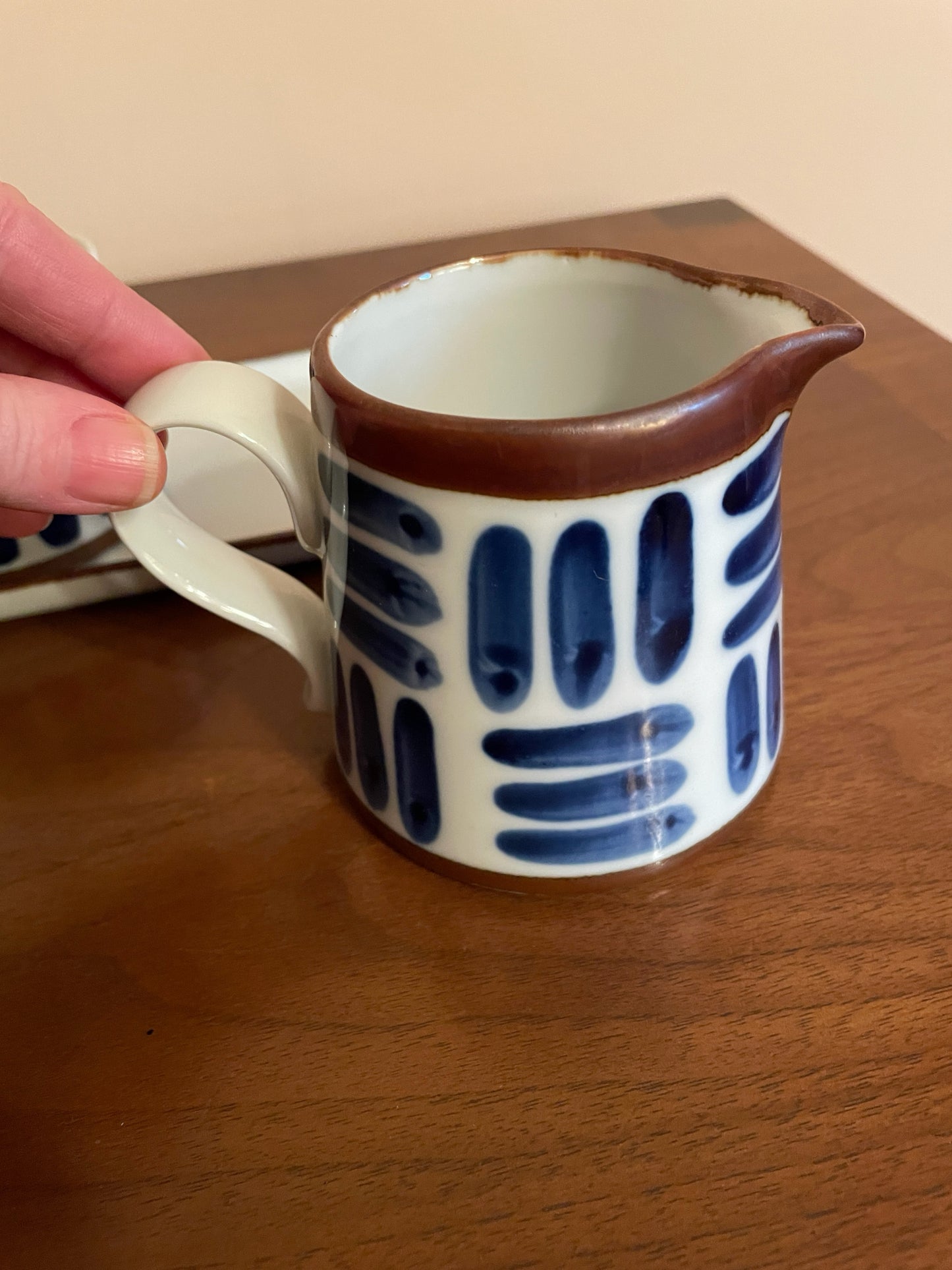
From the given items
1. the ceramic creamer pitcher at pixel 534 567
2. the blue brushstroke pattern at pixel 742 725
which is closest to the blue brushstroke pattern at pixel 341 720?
the ceramic creamer pitcher at pixel 534 567

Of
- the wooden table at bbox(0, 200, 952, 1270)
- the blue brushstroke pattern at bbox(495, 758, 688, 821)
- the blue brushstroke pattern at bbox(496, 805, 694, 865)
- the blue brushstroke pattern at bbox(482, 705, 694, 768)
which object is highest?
the blue brushstroke pattern at bbox(482, 705, 694, 768)

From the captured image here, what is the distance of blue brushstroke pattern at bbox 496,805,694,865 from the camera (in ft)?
0.93

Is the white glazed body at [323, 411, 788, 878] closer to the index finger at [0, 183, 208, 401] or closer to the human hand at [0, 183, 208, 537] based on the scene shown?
the human hand at [0, 183, 208, 537]

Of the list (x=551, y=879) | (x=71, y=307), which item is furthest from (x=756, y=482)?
(x=71, y=307)

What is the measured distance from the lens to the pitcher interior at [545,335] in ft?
1.02

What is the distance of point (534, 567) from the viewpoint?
250mm

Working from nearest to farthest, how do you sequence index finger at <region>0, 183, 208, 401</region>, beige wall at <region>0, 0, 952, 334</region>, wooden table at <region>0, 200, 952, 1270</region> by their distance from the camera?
wooden table at <region>0, 200, 952, 1270</region> < index finger at <region>0, 183, 208, 401</region> < beige wall at <region>0, 0, 952, 334</region>

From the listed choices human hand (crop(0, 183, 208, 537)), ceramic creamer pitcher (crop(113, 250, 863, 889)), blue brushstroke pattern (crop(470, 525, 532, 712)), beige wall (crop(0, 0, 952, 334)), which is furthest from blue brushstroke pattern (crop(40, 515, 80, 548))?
beige wall (crop(0, 0, 952, 334))

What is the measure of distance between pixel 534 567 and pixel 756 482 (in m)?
0.06

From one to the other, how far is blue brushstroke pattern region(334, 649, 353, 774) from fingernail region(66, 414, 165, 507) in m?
0.07

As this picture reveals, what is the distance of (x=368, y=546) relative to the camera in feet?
0.88

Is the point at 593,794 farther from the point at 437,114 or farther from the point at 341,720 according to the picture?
the point at 437,114

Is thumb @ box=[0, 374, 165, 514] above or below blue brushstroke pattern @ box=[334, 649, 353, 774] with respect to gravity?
above

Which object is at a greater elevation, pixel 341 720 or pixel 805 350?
pixel 805 350
